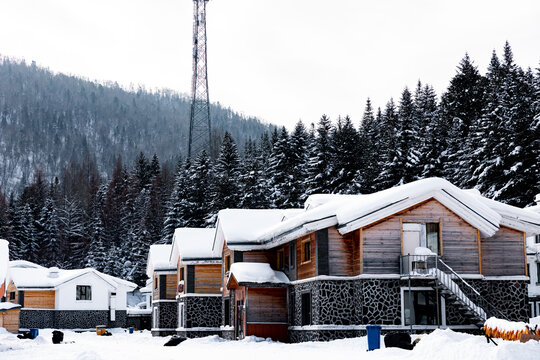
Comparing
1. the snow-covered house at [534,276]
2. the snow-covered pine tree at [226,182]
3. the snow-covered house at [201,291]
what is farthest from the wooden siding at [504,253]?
the snow-covered pine tree at [226,182]

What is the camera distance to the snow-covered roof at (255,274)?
34156 mm

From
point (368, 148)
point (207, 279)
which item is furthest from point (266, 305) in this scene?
point (368, 148)

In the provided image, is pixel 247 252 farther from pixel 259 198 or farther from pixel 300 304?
pixel 259 198

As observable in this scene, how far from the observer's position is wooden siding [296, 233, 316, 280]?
1206 inches

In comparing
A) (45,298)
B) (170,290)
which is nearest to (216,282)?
(170,290)

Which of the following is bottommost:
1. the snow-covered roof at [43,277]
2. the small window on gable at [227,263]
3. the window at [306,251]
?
the snow-covered roof at [43,277]

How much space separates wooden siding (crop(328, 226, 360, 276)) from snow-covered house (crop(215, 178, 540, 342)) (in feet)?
0.14

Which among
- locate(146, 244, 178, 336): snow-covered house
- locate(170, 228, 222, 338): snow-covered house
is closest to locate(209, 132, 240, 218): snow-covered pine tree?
locate(146, 244, 178, 336): snow-covered house

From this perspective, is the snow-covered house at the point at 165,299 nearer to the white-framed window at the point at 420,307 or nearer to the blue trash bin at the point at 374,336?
the white-framed window at the point at 420,307

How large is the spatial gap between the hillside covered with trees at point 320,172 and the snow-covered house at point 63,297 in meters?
10.9

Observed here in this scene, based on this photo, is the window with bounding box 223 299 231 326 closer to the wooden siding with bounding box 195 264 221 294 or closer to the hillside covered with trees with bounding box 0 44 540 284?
the wooden siding with bounding box 195 264 221 294

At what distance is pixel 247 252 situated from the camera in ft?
122

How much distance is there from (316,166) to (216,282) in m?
21.8

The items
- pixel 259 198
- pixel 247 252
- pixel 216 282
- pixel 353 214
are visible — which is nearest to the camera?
pixel 353 214
